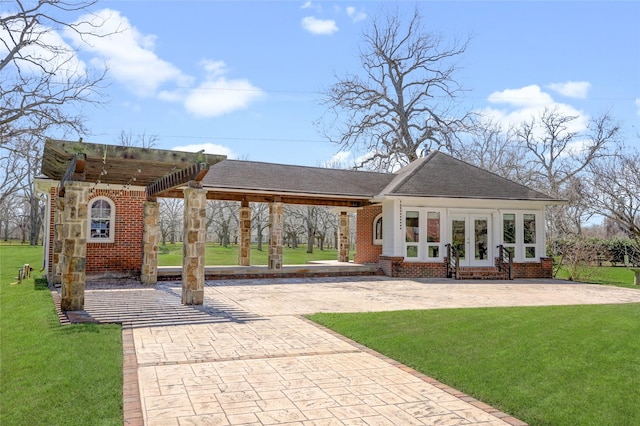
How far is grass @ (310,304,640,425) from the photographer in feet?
14.2

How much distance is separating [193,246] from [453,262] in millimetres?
11125

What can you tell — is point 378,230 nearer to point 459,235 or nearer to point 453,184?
point 459,235

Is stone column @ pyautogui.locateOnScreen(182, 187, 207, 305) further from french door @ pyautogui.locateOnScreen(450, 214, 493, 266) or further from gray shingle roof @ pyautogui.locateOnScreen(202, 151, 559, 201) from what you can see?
french door @ pyautogui.locateOnScreen(450, 214, 493, 266)

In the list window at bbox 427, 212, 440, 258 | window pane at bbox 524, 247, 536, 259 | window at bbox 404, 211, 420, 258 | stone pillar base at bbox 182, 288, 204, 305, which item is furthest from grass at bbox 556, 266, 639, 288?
Result: stone pillar base at bbox 182, 288, 204, 305

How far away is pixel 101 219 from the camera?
15.1 meters

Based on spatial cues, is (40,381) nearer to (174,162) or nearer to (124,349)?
(124,349)

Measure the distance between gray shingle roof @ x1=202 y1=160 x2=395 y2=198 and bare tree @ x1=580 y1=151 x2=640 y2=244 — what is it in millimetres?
10124

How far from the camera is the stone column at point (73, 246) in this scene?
8.78m

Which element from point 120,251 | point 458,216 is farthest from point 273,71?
point 458,216

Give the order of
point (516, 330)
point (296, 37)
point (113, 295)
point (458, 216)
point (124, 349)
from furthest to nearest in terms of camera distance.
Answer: point (458, 216) < point (296, 37) < point (113, 295) < point (516, 330) < point (124, 349)

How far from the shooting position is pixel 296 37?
13625 mm

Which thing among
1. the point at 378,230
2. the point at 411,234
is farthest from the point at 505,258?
the point at 378,230

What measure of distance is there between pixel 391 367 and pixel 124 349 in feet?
11.4

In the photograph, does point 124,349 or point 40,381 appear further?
point 124,349
